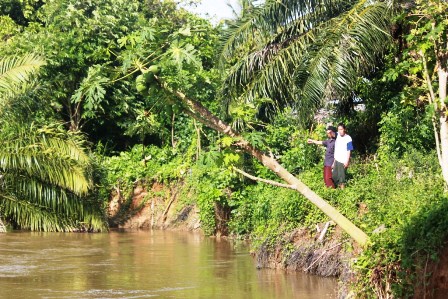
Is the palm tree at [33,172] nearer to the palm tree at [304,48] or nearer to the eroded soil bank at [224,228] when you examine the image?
the eroded soil bank at [224,228]

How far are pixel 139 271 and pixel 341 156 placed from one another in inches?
159

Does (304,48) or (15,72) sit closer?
(304,48)

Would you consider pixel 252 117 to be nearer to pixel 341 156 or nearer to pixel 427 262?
pixel 341 156

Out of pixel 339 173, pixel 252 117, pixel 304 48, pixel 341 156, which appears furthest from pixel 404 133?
pixel 252 117

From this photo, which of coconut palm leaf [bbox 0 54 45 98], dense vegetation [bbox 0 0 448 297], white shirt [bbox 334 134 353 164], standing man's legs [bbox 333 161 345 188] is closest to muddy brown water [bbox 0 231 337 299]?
dense vegetation [bbox 0 0 448 297]

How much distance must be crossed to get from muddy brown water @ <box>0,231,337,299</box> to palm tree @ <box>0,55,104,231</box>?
3.38ft

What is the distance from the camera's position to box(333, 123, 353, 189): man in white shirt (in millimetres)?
14609

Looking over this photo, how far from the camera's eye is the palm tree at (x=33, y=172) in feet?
64.4

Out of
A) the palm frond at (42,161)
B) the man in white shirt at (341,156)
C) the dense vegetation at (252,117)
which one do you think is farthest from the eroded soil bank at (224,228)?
the palm frond at (42,161)

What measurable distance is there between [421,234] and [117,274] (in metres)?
5.78

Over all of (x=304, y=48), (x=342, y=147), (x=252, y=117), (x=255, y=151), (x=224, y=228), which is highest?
(x=304, y=48)

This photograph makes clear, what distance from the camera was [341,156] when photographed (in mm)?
14703

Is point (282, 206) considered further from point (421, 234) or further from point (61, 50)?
point (61, 50)

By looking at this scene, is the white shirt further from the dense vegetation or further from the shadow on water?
the shadow on water
